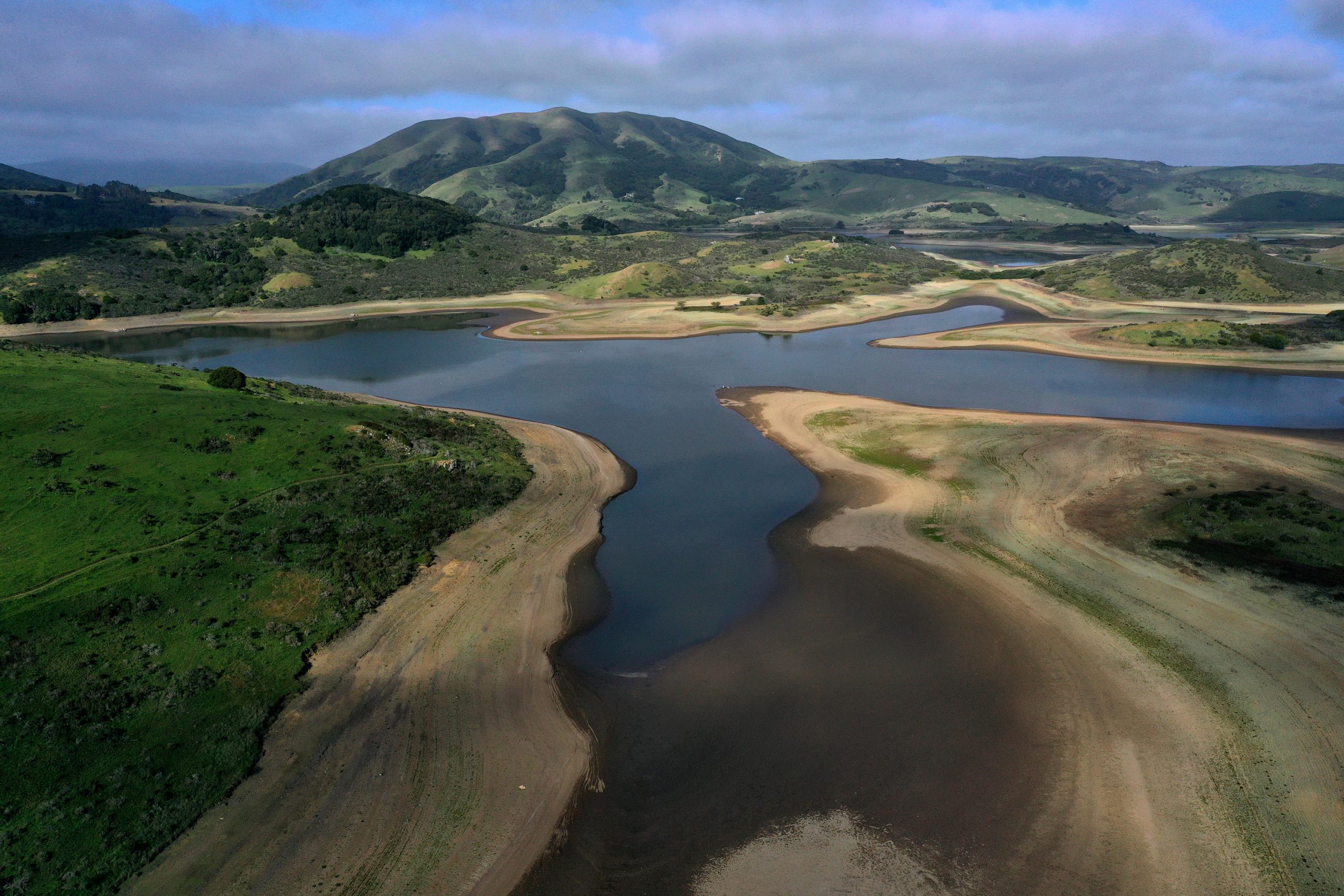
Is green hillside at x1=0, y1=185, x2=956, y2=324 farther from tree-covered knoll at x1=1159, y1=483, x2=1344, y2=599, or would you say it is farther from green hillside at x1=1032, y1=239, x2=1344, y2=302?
tree-covered knoll at x1=1159, y1=483, x2=1344, y2=599

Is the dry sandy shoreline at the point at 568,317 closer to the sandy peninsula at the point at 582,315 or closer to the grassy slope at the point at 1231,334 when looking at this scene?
the sandy peninsula at the point at 582,315

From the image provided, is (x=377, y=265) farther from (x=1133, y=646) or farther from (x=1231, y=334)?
(x=1231, y=334)

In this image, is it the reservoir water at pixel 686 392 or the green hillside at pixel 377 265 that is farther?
the green hillside at pixel 377 265

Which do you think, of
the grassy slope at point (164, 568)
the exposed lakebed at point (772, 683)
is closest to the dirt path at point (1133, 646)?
the exposed lakebed at point (772, 683)

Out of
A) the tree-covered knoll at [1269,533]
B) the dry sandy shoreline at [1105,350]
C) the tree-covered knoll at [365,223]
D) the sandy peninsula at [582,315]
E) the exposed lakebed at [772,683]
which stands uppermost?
the tree-covered knoll at [365,223]

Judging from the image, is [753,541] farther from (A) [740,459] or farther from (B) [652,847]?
(B) [652,847]

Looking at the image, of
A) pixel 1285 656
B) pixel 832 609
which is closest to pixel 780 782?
pixel 832 609

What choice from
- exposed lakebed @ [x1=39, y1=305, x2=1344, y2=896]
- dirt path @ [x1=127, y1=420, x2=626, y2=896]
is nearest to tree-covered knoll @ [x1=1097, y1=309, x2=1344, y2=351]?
exposed lakebed @ [x1=39, y1=305, x2=1344, y2=896]

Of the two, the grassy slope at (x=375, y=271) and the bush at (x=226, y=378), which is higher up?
the grassy slope at (x=375, y=271)
